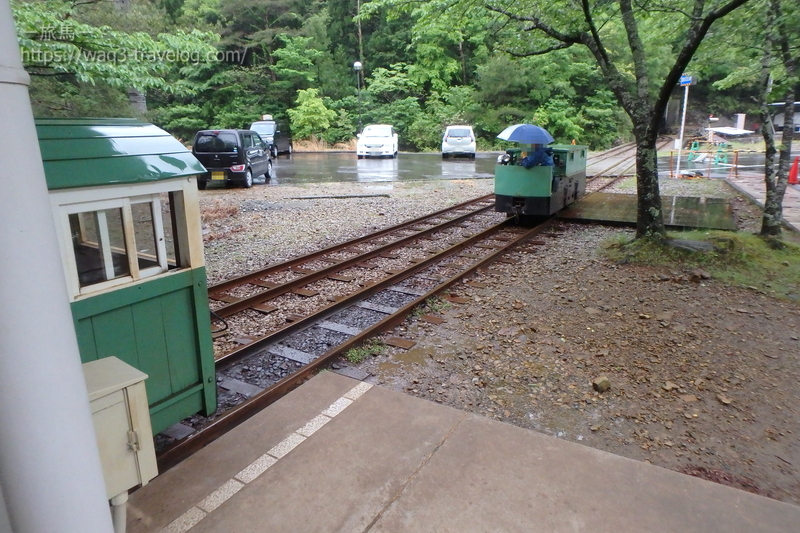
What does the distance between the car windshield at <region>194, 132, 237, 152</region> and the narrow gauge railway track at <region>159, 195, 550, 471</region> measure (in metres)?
7.86

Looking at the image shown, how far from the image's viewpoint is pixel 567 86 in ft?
103

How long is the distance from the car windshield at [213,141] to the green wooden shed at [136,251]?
12.4 m

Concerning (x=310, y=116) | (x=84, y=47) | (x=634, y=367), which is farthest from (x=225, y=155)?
(x=310, y=116)

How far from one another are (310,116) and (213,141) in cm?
2078

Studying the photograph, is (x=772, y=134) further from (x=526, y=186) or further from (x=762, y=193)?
(x=762, y=193)

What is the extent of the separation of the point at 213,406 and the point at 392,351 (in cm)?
186

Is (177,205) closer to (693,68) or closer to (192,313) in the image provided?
(192,313)

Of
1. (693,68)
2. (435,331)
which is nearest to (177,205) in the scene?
(435,331)

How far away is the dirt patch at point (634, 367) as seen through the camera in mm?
3600

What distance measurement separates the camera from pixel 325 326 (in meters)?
5.47

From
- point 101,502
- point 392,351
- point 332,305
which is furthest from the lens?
point 332,305

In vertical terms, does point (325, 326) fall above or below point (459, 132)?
below

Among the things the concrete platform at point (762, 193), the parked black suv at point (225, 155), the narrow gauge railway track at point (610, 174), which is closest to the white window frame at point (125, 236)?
the concrete platform at point (762, 193)

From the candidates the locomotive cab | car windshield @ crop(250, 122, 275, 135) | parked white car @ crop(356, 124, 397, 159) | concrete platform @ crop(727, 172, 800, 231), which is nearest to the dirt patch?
the locomotive cab
